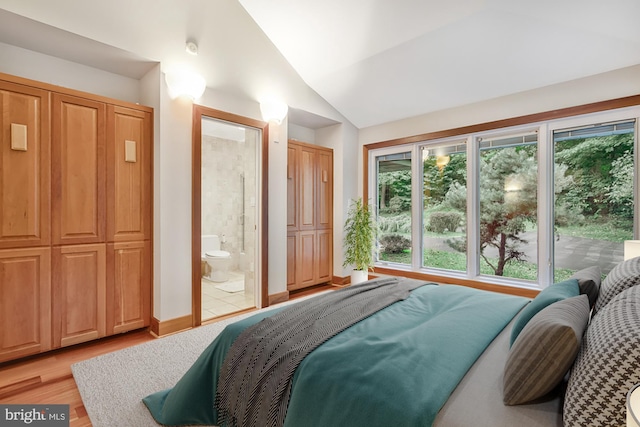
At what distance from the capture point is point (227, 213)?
5410mm

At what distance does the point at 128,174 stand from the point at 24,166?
0.68 metres

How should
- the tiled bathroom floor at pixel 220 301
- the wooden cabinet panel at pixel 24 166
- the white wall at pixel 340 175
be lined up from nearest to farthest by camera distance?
the wooden cabinet panel at pixel 24 166
the tiled bathroom floor at pixel 220 301
the white wall at pixel 340 175

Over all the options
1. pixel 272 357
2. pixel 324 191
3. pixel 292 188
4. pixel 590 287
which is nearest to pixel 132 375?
pixel 272 357

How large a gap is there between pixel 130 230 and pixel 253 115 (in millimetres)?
1769

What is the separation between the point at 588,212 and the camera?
3.11m

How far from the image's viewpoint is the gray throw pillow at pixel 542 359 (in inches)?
36.6

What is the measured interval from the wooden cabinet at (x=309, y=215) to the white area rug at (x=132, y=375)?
165 cm

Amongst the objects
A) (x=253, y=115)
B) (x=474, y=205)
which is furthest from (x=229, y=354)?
(x=474, y=205)

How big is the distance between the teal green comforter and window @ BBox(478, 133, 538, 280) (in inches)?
80.3

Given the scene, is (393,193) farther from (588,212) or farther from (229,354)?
(229,354)

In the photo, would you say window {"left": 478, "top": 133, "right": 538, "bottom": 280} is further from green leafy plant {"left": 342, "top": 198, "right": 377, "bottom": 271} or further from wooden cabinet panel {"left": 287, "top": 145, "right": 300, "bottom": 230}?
wooden cabinet panel {"left": 287, "top": 145, "right": 300, "bottom": 230}

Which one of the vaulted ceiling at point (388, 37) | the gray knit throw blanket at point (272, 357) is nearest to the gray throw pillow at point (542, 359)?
the gray knit throw blanket at point (272, 357)

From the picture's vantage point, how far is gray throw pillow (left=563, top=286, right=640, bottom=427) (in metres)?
0.75

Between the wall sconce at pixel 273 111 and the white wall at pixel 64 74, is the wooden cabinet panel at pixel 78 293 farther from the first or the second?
the wall sconce at pixel 273 111
